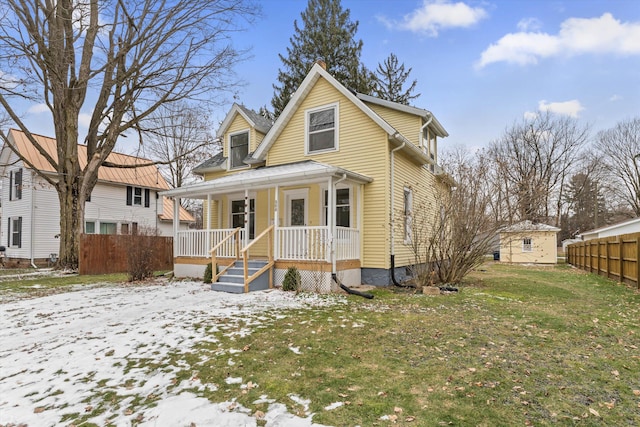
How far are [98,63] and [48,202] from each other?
32.0 ft

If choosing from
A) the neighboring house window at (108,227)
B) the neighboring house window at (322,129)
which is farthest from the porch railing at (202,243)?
the neighboring house window at (108,227)

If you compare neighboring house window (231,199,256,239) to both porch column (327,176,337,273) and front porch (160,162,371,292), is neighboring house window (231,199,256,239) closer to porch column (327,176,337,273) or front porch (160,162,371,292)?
front porch (160,162,371,292)

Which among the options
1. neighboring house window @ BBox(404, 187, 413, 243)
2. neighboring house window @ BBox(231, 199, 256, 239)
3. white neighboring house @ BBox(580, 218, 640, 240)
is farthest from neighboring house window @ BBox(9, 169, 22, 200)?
white neighboring house @ BBox(580, 218, 640, 240)

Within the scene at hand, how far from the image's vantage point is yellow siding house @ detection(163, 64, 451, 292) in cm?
988

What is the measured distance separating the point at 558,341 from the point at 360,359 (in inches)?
123

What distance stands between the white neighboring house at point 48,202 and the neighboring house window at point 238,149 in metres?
6.61

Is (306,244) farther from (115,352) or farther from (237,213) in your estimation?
(115,352)

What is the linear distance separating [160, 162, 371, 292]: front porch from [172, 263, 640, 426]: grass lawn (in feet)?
8.79

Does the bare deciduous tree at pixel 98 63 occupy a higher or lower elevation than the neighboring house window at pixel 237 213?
higher

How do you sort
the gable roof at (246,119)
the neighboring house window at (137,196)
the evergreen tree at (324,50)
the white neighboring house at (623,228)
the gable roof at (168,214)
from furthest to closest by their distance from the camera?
the evergreen tree at (324,50) < the gable roof at (168,214) < the neighboring house window at (137,196) < the white neighboring house at (623,228) < the gable roof at (246,119)

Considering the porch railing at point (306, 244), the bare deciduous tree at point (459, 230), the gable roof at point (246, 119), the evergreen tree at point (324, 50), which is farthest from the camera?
the evergreen tree at point (324, 50)

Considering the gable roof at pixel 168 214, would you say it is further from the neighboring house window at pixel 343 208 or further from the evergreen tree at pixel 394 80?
the evergreen tree at pixel 394 80

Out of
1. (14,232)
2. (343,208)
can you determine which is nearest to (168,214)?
(14,232)

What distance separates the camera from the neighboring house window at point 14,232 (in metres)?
20.9
